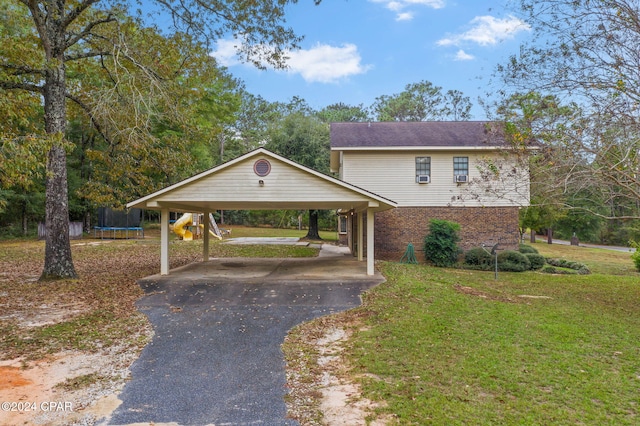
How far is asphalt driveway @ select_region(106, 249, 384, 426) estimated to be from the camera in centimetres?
389

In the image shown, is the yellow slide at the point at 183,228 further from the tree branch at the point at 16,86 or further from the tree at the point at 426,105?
the tree at the point at 426,105

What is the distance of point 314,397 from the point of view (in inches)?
162

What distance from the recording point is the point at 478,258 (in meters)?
16.3

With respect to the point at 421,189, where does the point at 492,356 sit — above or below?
below

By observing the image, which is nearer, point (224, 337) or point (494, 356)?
point (494, 356)

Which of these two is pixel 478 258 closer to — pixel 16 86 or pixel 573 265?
pixel 573 265

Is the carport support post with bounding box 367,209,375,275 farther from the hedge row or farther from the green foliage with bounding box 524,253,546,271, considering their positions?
the green foliage with bounding box 524,253,546,271

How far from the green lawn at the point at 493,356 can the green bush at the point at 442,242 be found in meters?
5.80

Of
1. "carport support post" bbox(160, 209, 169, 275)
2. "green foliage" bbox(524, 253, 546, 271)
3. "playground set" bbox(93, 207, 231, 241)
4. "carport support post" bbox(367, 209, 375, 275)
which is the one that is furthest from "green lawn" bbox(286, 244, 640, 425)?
"playground set" bbox(93, 207, 231, 241)

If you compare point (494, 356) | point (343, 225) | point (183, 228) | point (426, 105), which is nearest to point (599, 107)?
point (494, 356)

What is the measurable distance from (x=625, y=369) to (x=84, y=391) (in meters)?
6.37

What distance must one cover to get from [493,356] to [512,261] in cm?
1199

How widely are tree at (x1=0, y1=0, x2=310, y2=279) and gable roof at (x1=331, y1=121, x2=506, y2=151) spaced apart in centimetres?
570

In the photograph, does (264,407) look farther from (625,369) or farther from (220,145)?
(220,145)
